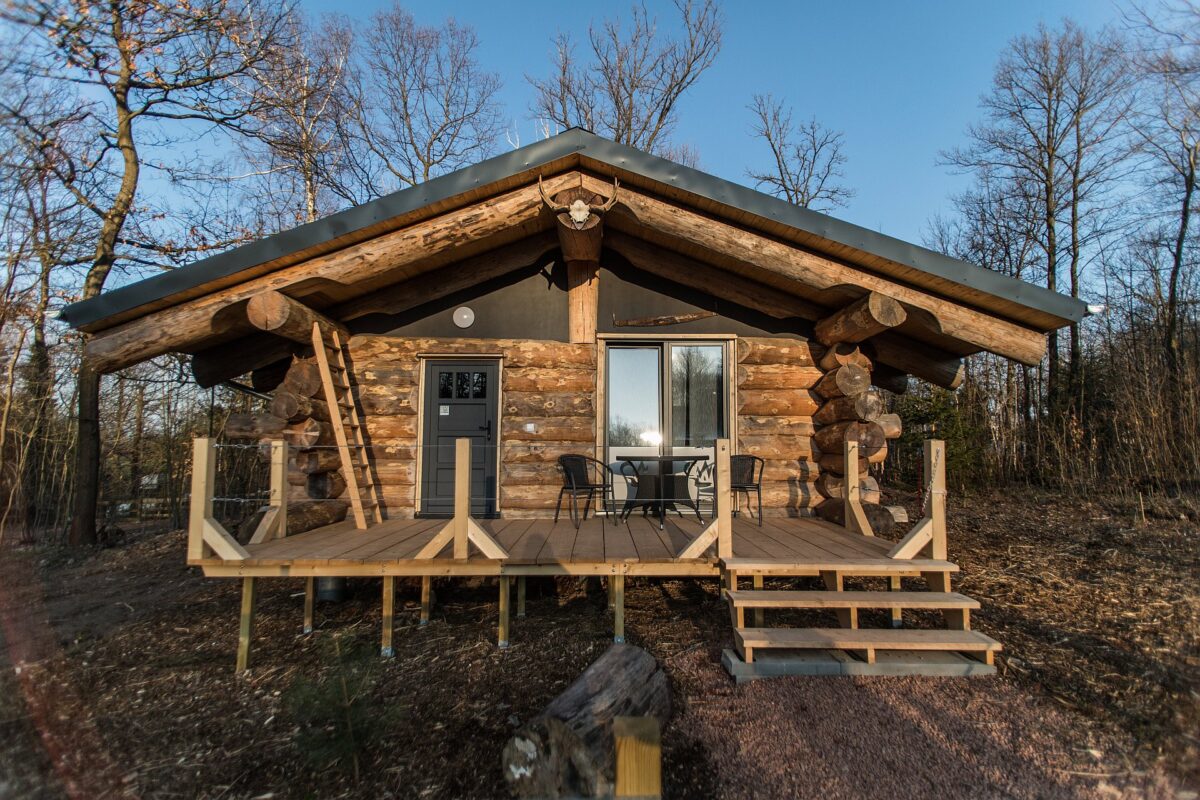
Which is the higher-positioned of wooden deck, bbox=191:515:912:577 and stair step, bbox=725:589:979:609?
wooden deck, bbox=191:515:912:577

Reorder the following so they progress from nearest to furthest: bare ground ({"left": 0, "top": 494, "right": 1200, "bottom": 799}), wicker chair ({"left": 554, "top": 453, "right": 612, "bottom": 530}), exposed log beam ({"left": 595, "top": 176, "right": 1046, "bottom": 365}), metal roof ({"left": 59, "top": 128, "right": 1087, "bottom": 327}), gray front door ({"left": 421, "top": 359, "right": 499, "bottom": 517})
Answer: bare ground ({"left": 0, "top": 494, "right": 1200, "bottom": 799}) < metal roof ({"left": 59, "top": 128, "right": 1087, "bottom": 327}) < exposed log beam ({"left": 595, "top": 176, "right": 1046, "bottom": 365}) < wicker chair ({"left": 554, "top": 453, "right": 612, "bottom": 530}) < gray front door ({"left": 421, "top": 359, "right": 499, "bottom": 517})

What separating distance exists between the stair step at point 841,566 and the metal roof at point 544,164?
2.25 meters

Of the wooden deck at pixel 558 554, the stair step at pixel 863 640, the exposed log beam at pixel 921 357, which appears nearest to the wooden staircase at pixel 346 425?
the wooden deck at pixel 558 554

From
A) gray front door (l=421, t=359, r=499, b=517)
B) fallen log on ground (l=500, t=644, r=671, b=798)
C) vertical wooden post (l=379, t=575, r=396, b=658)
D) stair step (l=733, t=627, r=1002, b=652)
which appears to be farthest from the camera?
gray front door (l=421, t=359, r=499, b=517)

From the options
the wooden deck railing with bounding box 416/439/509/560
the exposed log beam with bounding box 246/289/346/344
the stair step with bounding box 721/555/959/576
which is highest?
the exposed log beam with bounding box 246/289/346/344

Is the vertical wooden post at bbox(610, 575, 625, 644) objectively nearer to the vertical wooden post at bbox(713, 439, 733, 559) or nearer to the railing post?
the vertical wooden post at bbox(713, 439, 733, 559)

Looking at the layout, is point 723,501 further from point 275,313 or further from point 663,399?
point 275,313

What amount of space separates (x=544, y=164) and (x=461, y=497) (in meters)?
2.78

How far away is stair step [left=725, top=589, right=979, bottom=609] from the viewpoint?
11.5ft

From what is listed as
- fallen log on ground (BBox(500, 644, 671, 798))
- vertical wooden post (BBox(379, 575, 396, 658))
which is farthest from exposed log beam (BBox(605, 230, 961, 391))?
fallen log on ground (BBox(500, 644, 671, 798))

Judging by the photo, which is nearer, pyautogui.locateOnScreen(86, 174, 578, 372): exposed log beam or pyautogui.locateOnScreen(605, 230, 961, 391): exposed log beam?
pyautogui.locateOnScreen(86, 174, 578, 372): exposed log beam

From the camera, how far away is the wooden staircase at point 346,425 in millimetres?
5133

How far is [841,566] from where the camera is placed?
373cm

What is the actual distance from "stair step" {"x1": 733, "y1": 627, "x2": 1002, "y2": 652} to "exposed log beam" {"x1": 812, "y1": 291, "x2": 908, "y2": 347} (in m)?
2.49
